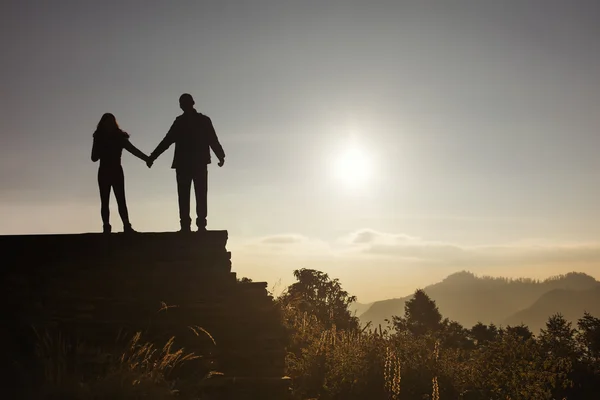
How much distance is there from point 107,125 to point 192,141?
160 cm

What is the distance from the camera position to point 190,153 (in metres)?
9.07

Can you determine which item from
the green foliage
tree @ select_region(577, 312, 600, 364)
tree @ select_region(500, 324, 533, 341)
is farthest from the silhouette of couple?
tree @ select_region(577, 312, 600, 364)

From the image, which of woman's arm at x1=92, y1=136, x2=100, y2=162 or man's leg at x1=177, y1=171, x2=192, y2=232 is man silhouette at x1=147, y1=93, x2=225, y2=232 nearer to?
man's leg at x1=177, y1=171, x2=192, y2=232

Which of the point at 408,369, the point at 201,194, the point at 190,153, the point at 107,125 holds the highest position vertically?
the point at 107,125

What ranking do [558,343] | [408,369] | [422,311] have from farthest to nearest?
[422,311], [558,343], [408,369]

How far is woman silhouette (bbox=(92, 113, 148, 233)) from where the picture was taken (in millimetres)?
8961

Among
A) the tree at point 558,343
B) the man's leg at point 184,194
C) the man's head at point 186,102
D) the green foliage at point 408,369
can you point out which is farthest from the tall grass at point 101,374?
the tree at point 558,343

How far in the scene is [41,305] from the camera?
22.2ft

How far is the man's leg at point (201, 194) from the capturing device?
8.75 meters

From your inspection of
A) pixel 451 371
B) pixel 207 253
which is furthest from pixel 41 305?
pixel 451 371

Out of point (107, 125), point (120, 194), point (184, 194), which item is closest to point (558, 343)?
point (184, 194)

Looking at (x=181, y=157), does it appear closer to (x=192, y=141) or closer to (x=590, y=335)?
(x=192, y=141)

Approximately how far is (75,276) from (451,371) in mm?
6271

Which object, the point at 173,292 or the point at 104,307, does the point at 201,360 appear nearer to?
the point at 173,292
